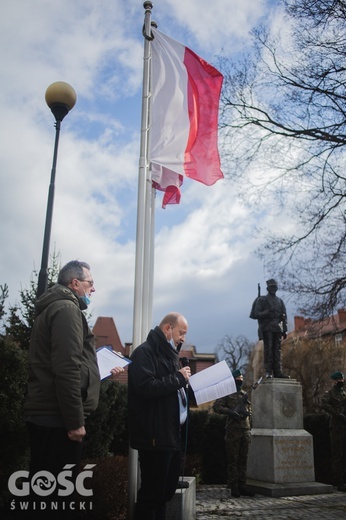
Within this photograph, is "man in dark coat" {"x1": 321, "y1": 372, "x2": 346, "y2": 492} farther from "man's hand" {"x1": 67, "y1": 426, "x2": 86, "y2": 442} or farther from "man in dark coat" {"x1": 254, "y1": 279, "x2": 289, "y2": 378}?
"man's hand" {"x1": 67, "y1": 426, "x2": 86, "y2": 442}

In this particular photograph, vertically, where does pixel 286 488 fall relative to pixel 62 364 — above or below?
below

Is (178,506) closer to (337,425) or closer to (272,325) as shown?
(272,325)

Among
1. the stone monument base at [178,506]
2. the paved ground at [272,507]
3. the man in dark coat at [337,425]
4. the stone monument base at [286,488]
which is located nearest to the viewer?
the stone monument base at [178,506]

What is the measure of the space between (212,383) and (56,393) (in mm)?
2009

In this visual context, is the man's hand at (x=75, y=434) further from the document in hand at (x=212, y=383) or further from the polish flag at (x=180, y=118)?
the polish flag at (x=180, y=118)

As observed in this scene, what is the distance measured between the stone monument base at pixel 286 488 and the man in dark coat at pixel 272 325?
217 cm

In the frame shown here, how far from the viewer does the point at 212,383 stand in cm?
496

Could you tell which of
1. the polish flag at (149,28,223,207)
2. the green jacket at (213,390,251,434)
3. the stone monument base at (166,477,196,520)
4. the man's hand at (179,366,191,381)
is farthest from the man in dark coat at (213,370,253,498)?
the man's hand at (179,366,191,381)

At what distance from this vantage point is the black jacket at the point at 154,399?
400 centimetres

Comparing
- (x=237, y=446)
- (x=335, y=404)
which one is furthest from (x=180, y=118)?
(x=335, y=404)

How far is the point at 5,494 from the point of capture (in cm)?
469

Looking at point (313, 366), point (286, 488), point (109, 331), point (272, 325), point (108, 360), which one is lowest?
point (286, 488)

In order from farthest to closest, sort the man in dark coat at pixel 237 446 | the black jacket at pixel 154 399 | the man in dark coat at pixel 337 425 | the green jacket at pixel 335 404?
the green jacket at pixel 335 404 < the man in dark coat at pixel 337 425 < the man in dark coat at pixel 237 446 < the black jacket at pixel 154 399

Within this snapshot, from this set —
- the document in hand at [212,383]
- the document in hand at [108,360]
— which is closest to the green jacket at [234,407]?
the document in hand at [212,383]
